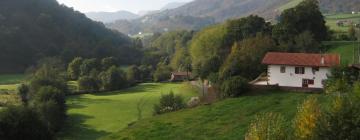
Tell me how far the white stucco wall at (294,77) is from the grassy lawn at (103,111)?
19963 millimetres

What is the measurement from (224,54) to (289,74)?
43.9m

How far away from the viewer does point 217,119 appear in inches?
1991

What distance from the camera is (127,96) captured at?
9862cm

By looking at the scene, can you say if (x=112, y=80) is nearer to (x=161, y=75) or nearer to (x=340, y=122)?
(x=161, y=75)

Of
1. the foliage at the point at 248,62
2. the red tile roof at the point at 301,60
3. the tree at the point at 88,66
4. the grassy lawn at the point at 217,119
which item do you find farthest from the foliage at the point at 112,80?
the grassy lawn at the point at 217,119

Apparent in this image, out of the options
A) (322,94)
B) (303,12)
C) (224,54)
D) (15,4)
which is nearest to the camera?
(322,94)

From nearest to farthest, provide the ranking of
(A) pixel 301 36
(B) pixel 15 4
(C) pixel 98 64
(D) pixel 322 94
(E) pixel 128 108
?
1. (D) pixel 322 94
2. (E) pixel 128 108
3. (A) pixel 301 36
4. (C) pixel 98 64
5. (B) pixel 15 4

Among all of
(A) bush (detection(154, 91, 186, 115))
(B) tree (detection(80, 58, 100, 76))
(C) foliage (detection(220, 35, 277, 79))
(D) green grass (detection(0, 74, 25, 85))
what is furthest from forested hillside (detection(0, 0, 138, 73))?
(C) foliage (detection(220, 35, 277, 79))

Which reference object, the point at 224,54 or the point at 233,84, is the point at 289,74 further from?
the point at 224,54

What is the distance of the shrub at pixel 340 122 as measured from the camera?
91.6 feet

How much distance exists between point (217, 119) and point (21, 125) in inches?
879

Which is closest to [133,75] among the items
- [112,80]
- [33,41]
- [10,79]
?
[112,80]

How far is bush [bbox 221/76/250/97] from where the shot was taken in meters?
59.2

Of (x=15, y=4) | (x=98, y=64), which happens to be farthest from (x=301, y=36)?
(x=15, y=4)
